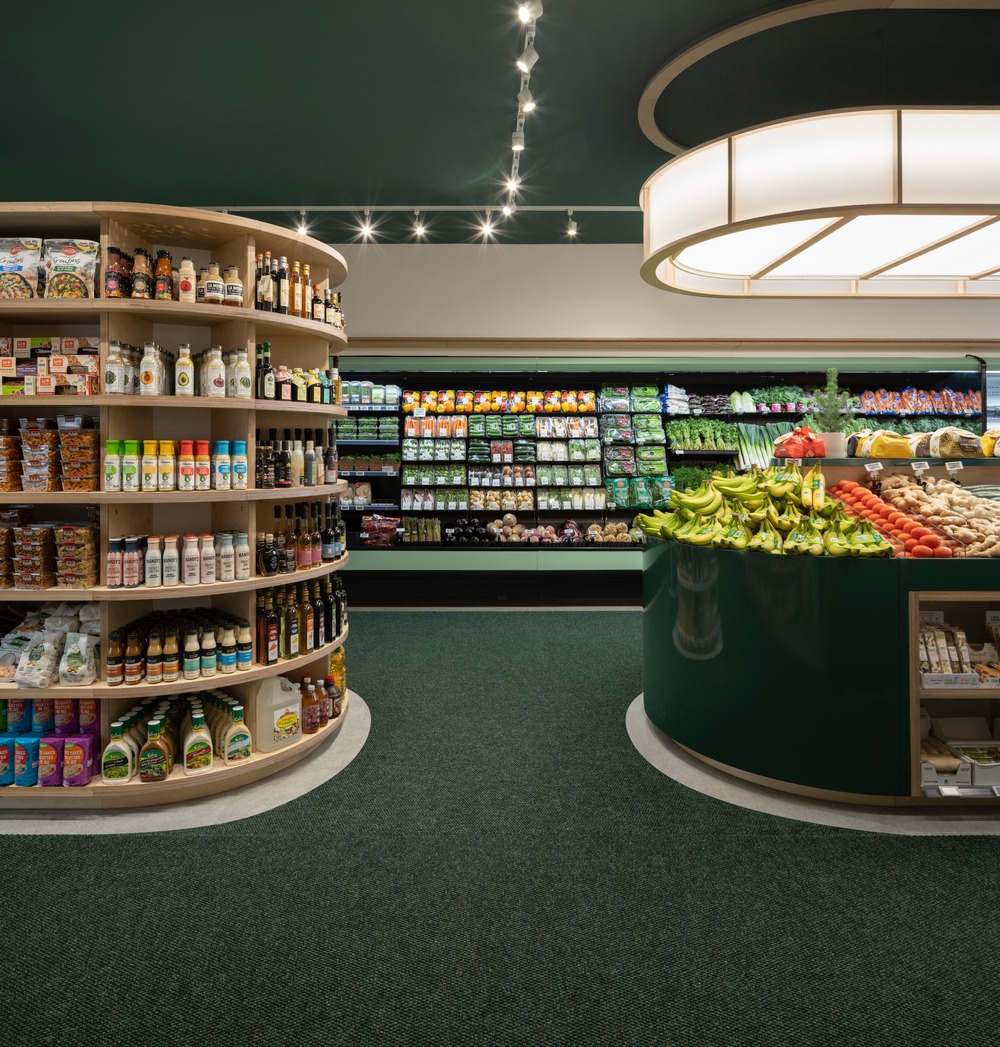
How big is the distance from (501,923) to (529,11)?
409 centimetres

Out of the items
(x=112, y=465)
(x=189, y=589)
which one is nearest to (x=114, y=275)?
(x=112, y=465)

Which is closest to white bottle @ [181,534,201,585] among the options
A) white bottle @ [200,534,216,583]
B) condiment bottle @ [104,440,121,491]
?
white bottle @ [200,534,216,583]

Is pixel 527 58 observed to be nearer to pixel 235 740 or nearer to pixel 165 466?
pixel 165 466

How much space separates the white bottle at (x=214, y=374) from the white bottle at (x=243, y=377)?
0.23 feet

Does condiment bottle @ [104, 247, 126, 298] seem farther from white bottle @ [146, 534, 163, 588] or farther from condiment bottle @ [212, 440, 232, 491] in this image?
white bottle @ [146, 534, 163, 588]

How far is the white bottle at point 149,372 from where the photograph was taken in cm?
284

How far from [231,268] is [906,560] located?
3.35 meters

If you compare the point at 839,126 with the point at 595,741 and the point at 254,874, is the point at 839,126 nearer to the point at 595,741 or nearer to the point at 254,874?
the point at 595,741

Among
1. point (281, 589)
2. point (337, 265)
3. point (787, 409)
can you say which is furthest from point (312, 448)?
point (787, 409)

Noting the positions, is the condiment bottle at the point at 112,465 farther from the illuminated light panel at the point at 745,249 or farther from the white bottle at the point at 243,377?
the illuminated light panel at the point at 745,249

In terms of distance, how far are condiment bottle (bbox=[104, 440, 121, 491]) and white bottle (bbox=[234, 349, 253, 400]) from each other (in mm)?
571

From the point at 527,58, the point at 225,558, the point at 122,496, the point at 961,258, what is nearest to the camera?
the point at 122,496

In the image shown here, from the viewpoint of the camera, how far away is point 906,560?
9.05 feet

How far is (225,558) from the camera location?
3020 mm
